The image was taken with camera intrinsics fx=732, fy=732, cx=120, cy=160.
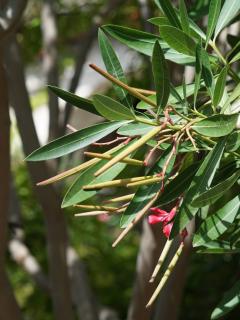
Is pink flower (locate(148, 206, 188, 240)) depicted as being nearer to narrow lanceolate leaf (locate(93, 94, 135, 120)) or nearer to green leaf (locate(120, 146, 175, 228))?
green leaf (locate(120, 146, 175, 228))

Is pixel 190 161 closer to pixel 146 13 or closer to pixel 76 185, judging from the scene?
pixel 76 185

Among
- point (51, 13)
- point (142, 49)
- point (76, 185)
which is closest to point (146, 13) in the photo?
point (51, 13)

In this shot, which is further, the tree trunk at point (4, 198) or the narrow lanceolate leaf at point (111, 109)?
the tree trunk at point (4, 198)

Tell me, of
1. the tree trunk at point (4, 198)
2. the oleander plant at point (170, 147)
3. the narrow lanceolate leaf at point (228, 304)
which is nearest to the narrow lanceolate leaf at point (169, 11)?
the oleander plant at point (170, 147)

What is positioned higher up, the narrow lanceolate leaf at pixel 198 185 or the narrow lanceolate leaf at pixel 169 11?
the narrow lanceolate leaf at pixel 169 11

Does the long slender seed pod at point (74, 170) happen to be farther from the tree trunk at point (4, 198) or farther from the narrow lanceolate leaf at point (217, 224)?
the tree trunk at point (4, 198)

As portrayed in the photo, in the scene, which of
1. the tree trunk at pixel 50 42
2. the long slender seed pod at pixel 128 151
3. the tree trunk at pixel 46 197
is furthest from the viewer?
the tree trunk at pixel 50 42

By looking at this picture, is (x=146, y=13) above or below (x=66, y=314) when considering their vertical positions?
above
